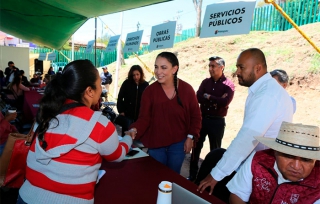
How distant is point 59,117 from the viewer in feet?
3.84

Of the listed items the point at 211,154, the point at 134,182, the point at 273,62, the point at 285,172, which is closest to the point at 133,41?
the point at 211,154

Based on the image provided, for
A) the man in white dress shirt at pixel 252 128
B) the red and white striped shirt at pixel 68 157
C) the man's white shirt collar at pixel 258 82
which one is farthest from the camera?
the man's white shirt collar at pixel 258 82

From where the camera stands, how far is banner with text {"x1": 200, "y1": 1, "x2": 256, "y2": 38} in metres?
2.40

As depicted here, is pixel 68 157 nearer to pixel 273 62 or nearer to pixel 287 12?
pixel 273 62

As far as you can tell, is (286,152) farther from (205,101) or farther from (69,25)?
(69,25)

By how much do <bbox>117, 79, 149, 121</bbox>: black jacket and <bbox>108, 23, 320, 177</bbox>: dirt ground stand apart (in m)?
1.27

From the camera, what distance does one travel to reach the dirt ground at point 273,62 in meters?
7.25

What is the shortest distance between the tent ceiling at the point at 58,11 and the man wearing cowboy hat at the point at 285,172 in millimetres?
2555

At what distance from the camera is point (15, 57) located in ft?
51.9

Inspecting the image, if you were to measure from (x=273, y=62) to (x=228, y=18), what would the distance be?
7.93 m

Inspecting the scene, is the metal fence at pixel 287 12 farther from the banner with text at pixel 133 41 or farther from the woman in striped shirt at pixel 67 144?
the woman in striped shirt at pixel 67 144

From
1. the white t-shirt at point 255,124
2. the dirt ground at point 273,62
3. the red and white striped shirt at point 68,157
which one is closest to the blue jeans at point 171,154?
the white t-shirt at point 255,124

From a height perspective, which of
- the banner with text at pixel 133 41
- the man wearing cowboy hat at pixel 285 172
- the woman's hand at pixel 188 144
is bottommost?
the woman's hand at pixel 188 144

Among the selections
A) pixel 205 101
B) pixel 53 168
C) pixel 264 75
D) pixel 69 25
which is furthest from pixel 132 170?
pixel 69 25
